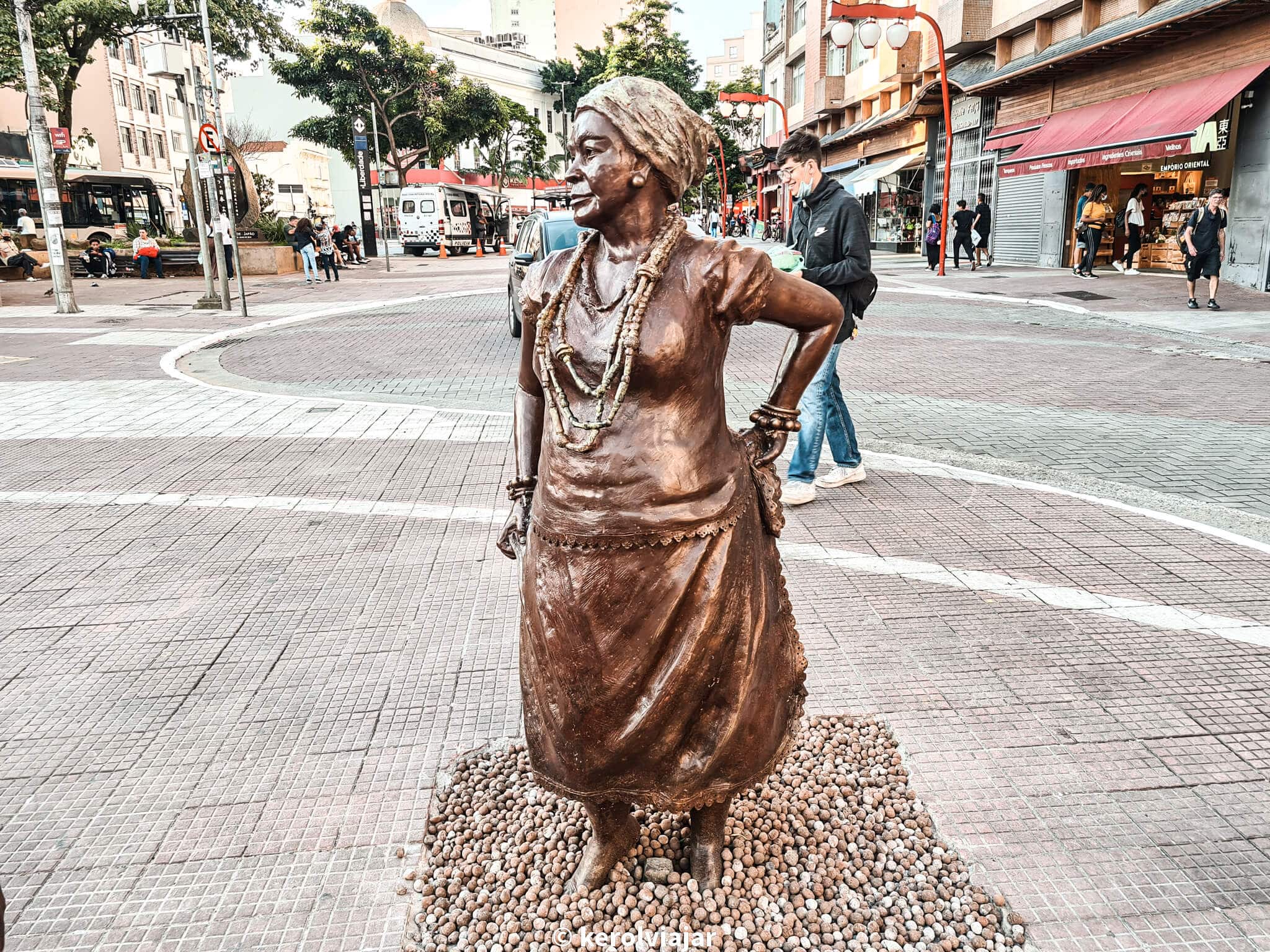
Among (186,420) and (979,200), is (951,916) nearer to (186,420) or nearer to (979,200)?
(186,420)

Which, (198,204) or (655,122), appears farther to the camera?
(198,204)

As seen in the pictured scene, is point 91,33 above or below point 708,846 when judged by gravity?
above

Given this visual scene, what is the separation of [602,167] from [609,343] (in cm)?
37

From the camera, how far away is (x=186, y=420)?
854 centimetres

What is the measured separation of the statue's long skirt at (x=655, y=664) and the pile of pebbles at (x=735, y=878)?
37 centimetres

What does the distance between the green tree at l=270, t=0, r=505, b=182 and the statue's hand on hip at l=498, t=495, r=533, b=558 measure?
45316 mm

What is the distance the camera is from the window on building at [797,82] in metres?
43.3

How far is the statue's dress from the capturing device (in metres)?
2.00

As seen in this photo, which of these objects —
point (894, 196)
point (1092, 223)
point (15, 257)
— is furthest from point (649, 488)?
point (894, 196)

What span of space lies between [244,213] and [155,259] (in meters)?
3.36

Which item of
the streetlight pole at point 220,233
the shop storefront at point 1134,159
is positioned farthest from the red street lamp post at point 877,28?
the streetlight pole at point 220,233

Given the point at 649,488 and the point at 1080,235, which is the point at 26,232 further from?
the point at 649,488

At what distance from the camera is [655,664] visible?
2102mm

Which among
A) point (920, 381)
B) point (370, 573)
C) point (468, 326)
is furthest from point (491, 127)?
point (370, 573)
